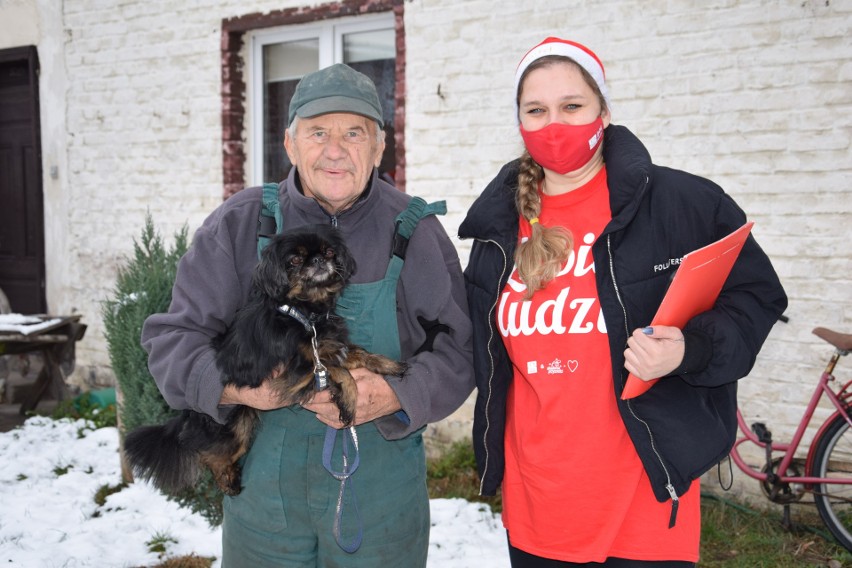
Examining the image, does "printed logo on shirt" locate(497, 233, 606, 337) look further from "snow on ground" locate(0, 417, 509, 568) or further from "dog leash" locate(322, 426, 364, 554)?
"snow on ground" locate(0, 417, 509, 568)

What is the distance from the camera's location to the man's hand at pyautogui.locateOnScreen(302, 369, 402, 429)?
7.20 ft

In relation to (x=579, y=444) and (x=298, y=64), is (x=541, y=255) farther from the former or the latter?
(x=298, y=64)

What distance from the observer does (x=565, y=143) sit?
2170 mm

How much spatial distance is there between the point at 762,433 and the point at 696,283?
10.6 feet

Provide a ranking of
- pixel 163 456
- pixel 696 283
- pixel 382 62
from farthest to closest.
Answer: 1. pixel 382 62
2. pixel 163 456
3. pixel 696 283

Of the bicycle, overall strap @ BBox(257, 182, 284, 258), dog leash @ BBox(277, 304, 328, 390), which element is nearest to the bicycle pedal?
the bicycle

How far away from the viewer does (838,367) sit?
4.54 metres

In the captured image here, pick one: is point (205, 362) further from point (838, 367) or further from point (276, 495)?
point (838, 367)

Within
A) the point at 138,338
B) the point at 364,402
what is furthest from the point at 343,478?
the point at 138,338

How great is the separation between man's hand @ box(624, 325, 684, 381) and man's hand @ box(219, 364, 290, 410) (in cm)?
106

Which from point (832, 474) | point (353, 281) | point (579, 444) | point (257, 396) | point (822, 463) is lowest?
point (832, 474)

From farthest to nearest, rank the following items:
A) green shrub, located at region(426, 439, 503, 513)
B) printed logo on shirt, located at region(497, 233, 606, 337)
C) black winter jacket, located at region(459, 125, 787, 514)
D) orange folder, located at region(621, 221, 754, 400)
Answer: green shrub, located at region(426, 439, 503, 513) < printed logo on shirt, located at region(497, 233, 606, 337) < black winter jacket, located at region(459, 125, 787, 514) < orange folder, located at region(621, 221, 754, 400)

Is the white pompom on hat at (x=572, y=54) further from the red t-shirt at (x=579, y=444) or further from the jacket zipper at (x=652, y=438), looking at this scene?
the jacket zipper at (x=652, y=438)

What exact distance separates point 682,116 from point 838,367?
192 cm
